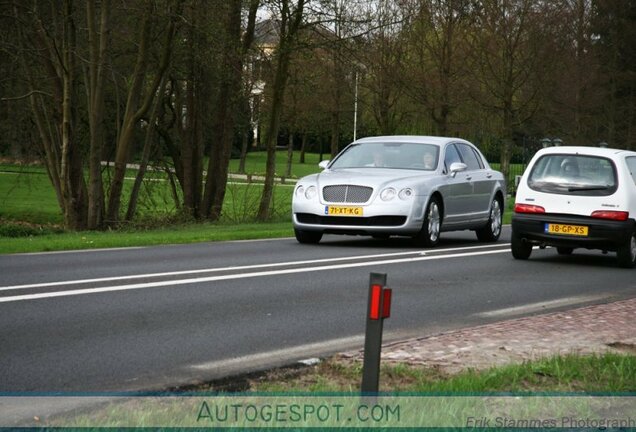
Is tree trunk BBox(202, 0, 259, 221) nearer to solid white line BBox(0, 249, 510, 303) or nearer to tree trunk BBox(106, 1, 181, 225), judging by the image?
tree trunk BBox(106, 1, 181, 225)

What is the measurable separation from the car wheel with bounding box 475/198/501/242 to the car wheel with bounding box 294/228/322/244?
318 centimetres

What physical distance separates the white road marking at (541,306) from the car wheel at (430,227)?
5613mm

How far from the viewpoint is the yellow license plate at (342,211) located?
57.9ft

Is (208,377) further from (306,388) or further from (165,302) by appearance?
(165,302)

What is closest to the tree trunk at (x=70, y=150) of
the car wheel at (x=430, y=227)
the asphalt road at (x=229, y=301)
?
the asphalt road at (x=229, y=301)

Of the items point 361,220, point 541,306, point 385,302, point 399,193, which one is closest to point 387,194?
point 399,193

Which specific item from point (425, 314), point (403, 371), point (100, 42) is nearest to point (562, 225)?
point (425, 314)

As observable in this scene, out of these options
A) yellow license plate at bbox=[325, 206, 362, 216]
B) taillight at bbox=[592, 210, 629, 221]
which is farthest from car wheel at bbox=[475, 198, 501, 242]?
taillight at bbox=[592, 210, 629, 221]

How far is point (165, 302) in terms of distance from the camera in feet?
35.6

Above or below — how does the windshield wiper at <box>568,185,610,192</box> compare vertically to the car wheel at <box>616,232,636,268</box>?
above

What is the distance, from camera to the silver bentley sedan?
17703 mm

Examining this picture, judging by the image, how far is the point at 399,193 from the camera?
1772 centimetres

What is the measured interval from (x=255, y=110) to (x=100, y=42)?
14500 mm

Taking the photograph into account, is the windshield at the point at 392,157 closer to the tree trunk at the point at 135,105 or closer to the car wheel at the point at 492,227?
the car wheel at the point at 492,227
